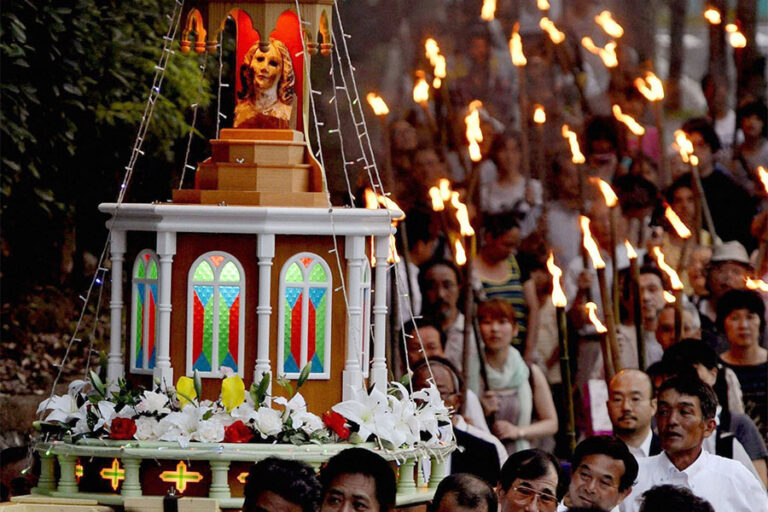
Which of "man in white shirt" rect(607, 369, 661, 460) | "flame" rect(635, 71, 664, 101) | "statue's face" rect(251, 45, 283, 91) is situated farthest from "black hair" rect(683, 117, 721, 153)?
"statue's face" rect(251, 45, 283, 91)

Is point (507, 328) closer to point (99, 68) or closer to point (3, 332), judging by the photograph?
point (99, 68)

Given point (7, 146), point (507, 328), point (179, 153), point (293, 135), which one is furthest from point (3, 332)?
point (293, 135)

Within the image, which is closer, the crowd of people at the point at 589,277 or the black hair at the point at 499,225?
the crowd of people at the point at 589,277

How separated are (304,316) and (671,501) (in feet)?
9.15

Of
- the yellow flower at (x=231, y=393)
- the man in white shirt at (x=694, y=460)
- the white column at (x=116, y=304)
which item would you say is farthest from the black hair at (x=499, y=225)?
the yellow flower at (x=231, y=393)

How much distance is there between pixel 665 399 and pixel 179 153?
1064 cm

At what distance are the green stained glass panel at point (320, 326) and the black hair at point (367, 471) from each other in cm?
155

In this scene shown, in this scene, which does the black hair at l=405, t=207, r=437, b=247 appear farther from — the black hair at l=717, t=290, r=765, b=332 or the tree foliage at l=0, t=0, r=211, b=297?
the black hair at l=717, t=290, r=765, b=332

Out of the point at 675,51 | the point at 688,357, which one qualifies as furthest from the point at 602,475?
the point at 675,51

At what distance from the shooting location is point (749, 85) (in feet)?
68.7

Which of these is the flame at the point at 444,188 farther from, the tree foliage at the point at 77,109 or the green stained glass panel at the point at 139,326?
the green stained glass panel at the point at 139,326

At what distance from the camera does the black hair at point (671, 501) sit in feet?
29.8

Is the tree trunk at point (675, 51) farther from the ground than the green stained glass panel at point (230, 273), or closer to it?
farther from the ground

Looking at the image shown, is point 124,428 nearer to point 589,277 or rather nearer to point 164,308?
point 164,308
